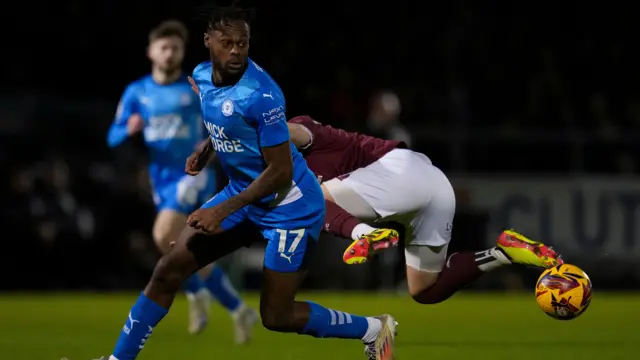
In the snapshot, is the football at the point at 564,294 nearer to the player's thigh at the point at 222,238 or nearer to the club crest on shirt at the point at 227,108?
the player's thigh at the point at 222,238

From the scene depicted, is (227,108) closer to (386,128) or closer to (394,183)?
(394,183)

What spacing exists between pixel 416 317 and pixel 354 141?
4.83 m

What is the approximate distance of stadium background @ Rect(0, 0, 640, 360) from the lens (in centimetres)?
1480

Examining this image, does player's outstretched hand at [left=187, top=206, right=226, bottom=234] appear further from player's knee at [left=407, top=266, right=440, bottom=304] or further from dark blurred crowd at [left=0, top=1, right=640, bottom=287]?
dark blurred crowd at [left=0, top=1, right=640, bottom=287]

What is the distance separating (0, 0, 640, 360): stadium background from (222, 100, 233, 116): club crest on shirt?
550 cm

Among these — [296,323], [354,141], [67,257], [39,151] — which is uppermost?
[354,141]

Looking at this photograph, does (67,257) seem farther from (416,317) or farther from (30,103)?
(416,317)

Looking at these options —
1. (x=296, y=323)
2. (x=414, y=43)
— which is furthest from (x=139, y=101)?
(x=414, y=43)

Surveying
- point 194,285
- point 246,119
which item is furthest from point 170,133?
point 246,119

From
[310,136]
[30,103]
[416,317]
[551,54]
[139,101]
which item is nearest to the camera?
[310,136]

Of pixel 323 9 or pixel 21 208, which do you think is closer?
pixel 21 208

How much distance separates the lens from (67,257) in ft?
49.4

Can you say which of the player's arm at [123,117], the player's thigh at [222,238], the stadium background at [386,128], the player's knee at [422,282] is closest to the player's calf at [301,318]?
the player's thigh at [222,238]

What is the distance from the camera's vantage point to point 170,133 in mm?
9875
